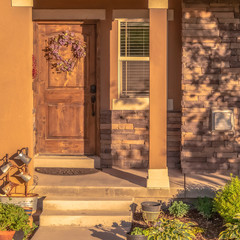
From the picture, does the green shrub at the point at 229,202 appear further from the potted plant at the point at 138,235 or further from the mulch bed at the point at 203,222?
the potted plant at the point at 138,235

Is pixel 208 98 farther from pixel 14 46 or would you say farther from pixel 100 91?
pixel 14 46

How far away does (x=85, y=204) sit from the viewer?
759cm

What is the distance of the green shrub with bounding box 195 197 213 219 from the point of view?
741 cm

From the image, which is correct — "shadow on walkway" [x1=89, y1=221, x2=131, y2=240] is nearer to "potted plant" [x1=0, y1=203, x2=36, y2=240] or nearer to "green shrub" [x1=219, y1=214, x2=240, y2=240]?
"potted plant" [x1=0, y1=203, x2=36, y2=240]

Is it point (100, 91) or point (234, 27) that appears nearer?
point (234, 27)

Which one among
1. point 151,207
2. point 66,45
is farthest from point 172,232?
point 66,45

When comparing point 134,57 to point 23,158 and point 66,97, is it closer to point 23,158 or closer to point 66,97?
point 66,97

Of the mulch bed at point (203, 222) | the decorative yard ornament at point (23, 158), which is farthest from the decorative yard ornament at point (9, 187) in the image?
the mulch bed at point (203, 222)

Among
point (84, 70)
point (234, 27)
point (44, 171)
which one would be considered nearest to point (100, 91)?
point (84, 70)

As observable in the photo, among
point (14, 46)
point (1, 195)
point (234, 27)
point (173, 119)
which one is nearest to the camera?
point (1, 195)

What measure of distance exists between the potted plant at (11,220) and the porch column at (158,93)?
82.1 inches

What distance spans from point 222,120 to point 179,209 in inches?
84.6

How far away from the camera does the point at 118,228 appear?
7094 mm

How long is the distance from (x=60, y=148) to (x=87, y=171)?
36.3 inches
